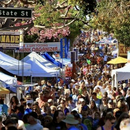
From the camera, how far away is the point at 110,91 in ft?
76.5

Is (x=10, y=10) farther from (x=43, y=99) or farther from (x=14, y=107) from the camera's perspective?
(x=43, y=99)

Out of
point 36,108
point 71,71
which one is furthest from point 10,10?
point 71,71

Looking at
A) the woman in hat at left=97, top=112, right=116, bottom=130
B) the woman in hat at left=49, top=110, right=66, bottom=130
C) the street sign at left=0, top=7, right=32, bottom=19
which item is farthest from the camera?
the street sign at left=0, top=7, right=32, bottom=19

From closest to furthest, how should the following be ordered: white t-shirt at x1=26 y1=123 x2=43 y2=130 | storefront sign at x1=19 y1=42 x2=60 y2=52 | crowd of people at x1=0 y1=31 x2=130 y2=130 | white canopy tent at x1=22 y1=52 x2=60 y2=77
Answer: crowd of people at x1=0 y1=31 x2=130 y2=130, white t-shirt at x1=26 y1=123 x2=43 y2=130, white canopy tent at x1=22 y1=52 x2=60 y2=77, storefront sign at x1=19 y1=42 x2=60 y2=52

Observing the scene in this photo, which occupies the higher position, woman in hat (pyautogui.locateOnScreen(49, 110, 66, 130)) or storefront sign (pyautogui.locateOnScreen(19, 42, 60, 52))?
woman in hat (pyautogui.locateOnScreen(49, 110, 66, 130))

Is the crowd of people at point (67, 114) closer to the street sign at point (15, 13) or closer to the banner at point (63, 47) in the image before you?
the street sign at point (15, 13)

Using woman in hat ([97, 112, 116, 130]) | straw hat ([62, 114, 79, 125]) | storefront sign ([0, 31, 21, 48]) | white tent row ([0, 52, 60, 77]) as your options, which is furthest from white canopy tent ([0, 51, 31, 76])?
straw hat ([62, 114, 79, 125])

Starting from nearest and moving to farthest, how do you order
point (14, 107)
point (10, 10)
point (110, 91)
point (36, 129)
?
point (36, 129), point (10, 10), point (14, 107), point (110, 91)

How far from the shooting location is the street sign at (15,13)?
14727mm

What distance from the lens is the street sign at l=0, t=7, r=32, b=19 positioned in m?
14.7

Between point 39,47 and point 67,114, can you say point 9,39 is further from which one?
point 39,47

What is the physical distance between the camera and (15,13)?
48.4 feet

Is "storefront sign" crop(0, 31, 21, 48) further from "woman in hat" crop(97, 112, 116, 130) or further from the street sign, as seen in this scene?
"woman in hat" crop(97, 112, 116, 130)

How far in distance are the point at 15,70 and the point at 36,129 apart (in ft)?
49.6
